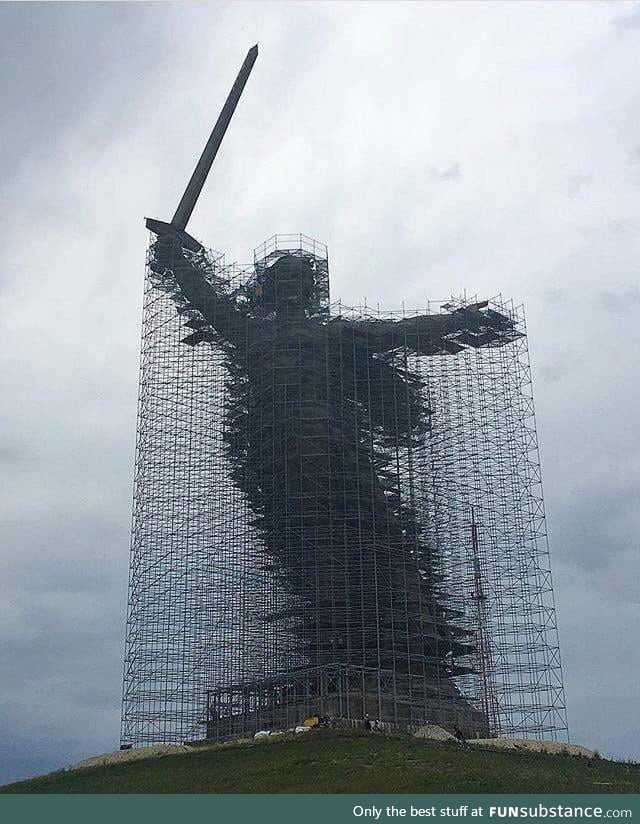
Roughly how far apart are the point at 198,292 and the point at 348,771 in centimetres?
4122

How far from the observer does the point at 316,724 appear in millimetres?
61188

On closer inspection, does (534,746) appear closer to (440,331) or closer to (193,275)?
(440,331)

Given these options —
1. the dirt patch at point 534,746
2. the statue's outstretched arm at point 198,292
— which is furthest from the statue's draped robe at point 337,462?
the dirt patch at point 534,746

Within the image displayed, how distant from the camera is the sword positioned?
270 ft

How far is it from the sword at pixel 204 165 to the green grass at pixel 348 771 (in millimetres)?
38895

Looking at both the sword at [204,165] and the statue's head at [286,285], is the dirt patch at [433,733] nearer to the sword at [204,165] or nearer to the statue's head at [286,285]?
the statue's head at [286,285]

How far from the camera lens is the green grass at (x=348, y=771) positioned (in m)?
44.6

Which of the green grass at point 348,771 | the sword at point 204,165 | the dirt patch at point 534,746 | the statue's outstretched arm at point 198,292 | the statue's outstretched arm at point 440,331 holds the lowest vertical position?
the green grass at point 348,771

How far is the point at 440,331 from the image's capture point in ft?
262

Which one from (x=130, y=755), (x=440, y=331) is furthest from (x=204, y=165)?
(x=130, y=755)

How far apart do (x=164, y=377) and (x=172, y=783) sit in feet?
116

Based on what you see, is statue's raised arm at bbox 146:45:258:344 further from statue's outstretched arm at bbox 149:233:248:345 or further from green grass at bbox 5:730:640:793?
green grass at bbox 5:730:640:793

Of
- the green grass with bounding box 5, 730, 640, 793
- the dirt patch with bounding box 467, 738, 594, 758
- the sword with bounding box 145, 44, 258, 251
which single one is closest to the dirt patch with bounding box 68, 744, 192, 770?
the green grass with bounding box 5, 730, 640, 793

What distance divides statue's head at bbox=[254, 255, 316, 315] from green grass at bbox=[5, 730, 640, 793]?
3238cm
